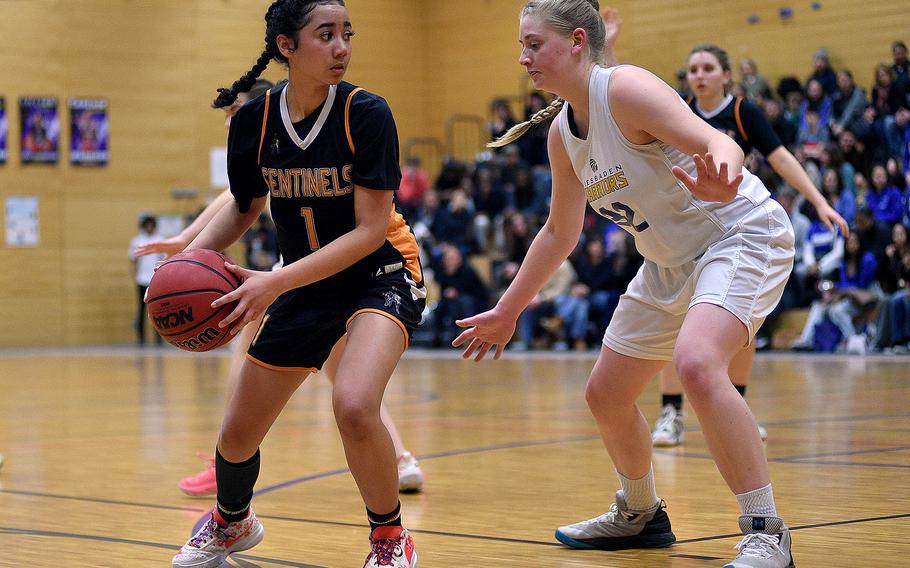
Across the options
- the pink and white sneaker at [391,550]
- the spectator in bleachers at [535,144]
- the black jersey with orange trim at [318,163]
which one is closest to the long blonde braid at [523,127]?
the black jersey with orange trim at [318,163]

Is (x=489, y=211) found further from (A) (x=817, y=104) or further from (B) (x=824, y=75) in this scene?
(B) (x=824, y=75)

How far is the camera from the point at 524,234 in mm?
14625

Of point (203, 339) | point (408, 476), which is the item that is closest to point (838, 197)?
point (408, 476)

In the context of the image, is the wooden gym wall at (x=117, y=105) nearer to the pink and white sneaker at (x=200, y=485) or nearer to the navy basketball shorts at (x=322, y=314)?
the pink and white sneaker at (x=200, y=485)

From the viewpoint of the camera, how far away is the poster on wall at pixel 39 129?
18.1 metres

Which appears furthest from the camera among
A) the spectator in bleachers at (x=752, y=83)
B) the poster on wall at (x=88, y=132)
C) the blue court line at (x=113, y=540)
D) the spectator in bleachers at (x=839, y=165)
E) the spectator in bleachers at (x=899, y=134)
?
the poster on wall at (x=88, y=132)

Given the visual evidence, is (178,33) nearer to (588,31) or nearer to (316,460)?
(316,460)

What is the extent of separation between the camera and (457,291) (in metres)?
14.7

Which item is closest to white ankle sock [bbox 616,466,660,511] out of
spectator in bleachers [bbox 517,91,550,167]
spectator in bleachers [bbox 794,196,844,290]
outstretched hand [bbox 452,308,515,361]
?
outstretched hand [bbox 452,308,515,361]

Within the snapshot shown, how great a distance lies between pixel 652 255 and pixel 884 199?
31.9 ft

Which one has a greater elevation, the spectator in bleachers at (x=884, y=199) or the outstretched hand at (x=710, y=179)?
the spectator in bleachers at (x=884, y=199)

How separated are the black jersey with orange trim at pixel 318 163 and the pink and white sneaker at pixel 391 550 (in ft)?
2.37

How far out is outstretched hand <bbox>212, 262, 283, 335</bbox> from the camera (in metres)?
3.04

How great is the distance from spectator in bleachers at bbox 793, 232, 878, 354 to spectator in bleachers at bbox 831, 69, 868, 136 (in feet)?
6.04
